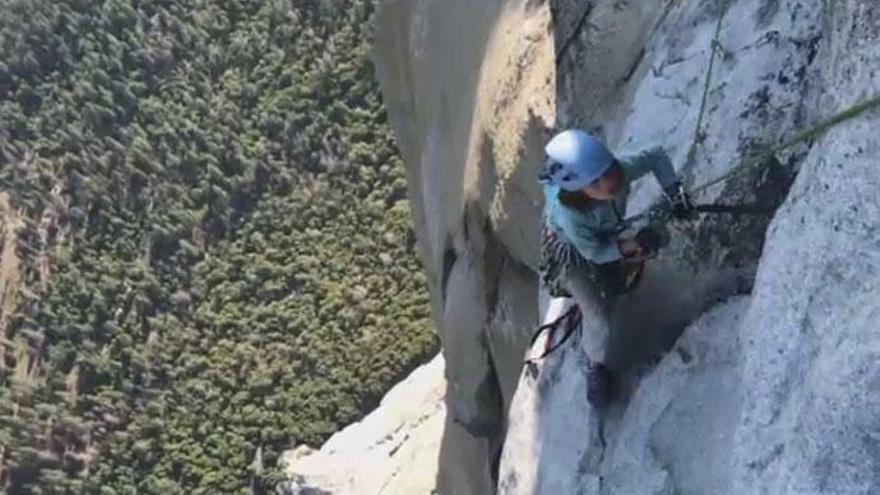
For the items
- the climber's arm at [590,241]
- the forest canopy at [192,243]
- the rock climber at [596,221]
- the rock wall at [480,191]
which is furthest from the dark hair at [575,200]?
the forest canopy at [192,243]

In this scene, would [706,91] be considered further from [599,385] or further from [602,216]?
[599,385]

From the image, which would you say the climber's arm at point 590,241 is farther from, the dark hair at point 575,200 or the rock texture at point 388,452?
the rock texture at point 388,452

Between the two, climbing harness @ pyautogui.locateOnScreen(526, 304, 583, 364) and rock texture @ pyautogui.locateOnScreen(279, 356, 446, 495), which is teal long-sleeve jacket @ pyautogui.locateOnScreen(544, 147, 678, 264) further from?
rock texture @ pyautogui.locateOnScreen(279, 356, 446, 495)

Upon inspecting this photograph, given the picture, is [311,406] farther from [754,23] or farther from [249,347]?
[754,23]

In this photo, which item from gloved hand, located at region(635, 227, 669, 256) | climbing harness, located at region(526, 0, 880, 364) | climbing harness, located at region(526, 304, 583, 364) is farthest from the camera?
climbing harness, located at region(526, 304, 583, 364)

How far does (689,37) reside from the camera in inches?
Result: 332

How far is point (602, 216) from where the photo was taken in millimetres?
7402

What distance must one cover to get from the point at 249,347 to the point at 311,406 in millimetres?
A: 2429

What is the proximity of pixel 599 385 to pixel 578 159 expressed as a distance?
1811mm

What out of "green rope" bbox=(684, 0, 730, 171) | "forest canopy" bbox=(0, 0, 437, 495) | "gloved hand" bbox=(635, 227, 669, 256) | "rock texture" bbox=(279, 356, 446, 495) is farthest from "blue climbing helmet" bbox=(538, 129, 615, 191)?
"forest canopy" bbox=(0, 0, 437, 495)

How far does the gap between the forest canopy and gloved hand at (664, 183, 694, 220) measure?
2064cm

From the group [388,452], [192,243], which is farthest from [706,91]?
[192,243]

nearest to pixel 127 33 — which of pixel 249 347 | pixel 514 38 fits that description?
pixel 249 347

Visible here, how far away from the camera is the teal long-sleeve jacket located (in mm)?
7238
